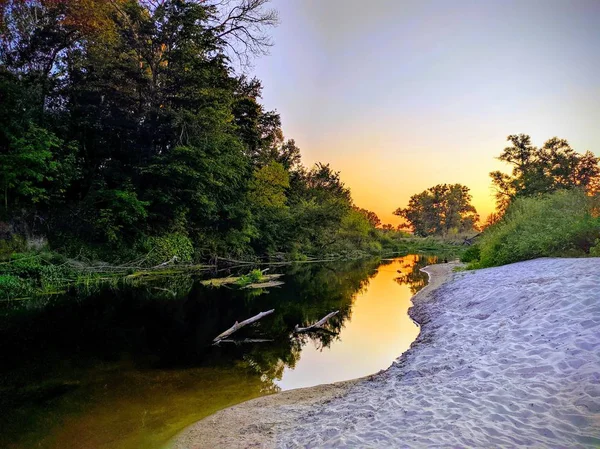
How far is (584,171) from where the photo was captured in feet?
157

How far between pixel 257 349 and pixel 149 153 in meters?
22.1

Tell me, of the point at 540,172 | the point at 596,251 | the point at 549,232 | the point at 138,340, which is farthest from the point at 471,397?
the point at 540,172

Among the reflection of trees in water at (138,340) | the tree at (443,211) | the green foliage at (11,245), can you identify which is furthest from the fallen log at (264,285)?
the tree at (443,211)

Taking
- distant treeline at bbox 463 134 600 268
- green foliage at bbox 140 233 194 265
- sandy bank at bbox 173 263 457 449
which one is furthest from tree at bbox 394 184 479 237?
sandy bank at bbox 173 263 457 449

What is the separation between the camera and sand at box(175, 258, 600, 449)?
13.5ft

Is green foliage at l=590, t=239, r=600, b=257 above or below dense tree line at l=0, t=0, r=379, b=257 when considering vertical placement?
below

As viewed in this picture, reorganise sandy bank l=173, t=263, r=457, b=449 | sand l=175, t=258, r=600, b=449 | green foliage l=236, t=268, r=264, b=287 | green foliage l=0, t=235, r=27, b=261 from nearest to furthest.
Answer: sand l=175, t=258, r=600, b=449 < sandy bank l=173, t=263, r=457, b=449 < green foliage l=0, t=235, r=27, b=261 < green foliage l=236, t=268, r=264, b=287

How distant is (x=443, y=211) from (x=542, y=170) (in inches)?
2616

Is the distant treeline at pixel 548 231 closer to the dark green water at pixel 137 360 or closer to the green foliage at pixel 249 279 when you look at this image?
the dark green water at pixel 137 360

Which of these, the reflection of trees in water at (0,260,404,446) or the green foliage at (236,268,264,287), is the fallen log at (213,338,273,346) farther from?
the green foliage at (236,268,264,287)

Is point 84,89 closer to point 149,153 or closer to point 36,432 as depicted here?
point 149,153

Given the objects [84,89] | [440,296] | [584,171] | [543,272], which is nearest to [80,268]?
[84,89]

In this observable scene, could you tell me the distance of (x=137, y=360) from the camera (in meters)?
8.95

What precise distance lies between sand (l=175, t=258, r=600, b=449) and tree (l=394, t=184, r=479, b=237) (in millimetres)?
106497
